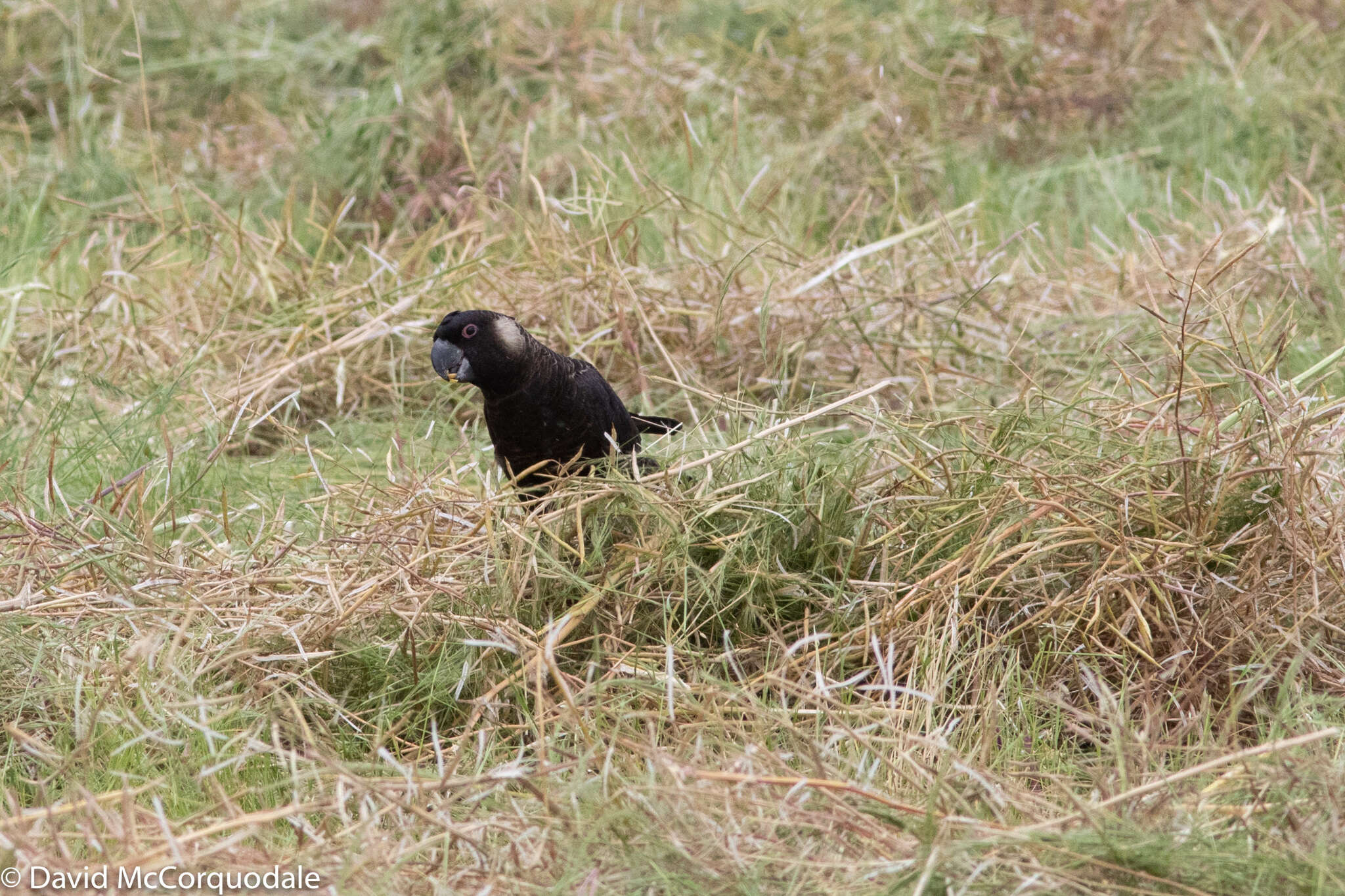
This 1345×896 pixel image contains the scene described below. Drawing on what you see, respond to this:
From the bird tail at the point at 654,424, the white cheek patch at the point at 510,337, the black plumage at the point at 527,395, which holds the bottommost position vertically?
the bird tail at the point at 654,424

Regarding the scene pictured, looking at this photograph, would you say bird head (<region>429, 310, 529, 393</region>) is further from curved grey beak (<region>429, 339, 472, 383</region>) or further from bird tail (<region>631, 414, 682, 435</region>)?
bird tail (<region>631, 414, 682, 435</region>)

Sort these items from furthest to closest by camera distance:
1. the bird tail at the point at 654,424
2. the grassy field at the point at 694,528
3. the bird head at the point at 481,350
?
the bird tail at the point at 654,424, the bird head at the point at 481,350, the grassy field at the point at 694,528

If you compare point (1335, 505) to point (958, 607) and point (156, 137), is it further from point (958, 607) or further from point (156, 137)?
point (156, 137)

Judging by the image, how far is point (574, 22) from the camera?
5914mm

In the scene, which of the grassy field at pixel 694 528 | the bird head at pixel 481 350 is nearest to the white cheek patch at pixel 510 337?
the bird head at pixel 481 350

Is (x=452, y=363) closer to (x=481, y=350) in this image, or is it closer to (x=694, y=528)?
(x=481, y=350)

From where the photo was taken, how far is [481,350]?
276 cm

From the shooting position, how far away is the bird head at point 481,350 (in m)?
2.76

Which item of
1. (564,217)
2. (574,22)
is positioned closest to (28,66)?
(574,22)

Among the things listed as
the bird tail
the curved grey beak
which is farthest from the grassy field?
the curved grey beak

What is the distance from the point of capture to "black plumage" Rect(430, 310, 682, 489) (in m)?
2.77

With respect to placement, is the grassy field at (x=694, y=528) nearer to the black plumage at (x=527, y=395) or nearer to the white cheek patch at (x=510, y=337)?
the black plumage at (x=527, y=395)

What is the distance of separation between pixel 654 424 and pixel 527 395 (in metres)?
0.47

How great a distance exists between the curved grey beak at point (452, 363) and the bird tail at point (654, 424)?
0.51 meters
